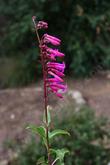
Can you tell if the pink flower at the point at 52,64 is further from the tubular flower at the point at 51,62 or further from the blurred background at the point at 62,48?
the blurred background at the point at 62,48

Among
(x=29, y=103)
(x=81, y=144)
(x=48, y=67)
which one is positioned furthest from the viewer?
(x=29, y=103)

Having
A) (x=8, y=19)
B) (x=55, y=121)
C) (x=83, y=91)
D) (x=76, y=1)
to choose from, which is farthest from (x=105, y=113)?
(x=8, y=19)

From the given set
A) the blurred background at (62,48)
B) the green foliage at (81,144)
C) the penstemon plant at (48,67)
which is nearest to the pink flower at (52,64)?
the penstemon plant at (48,67)

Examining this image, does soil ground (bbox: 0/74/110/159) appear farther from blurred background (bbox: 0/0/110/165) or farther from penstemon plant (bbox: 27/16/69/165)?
penstemon plant (bbox: 27/16/69/165)

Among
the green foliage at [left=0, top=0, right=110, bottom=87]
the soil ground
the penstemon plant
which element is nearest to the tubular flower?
the penstemon plant

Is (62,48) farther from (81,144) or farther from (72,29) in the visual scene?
(81,144)

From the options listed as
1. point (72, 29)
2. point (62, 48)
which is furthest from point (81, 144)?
point (72, 29)

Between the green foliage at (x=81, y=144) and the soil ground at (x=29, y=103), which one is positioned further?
the soil ground at (x=29, y=103)
